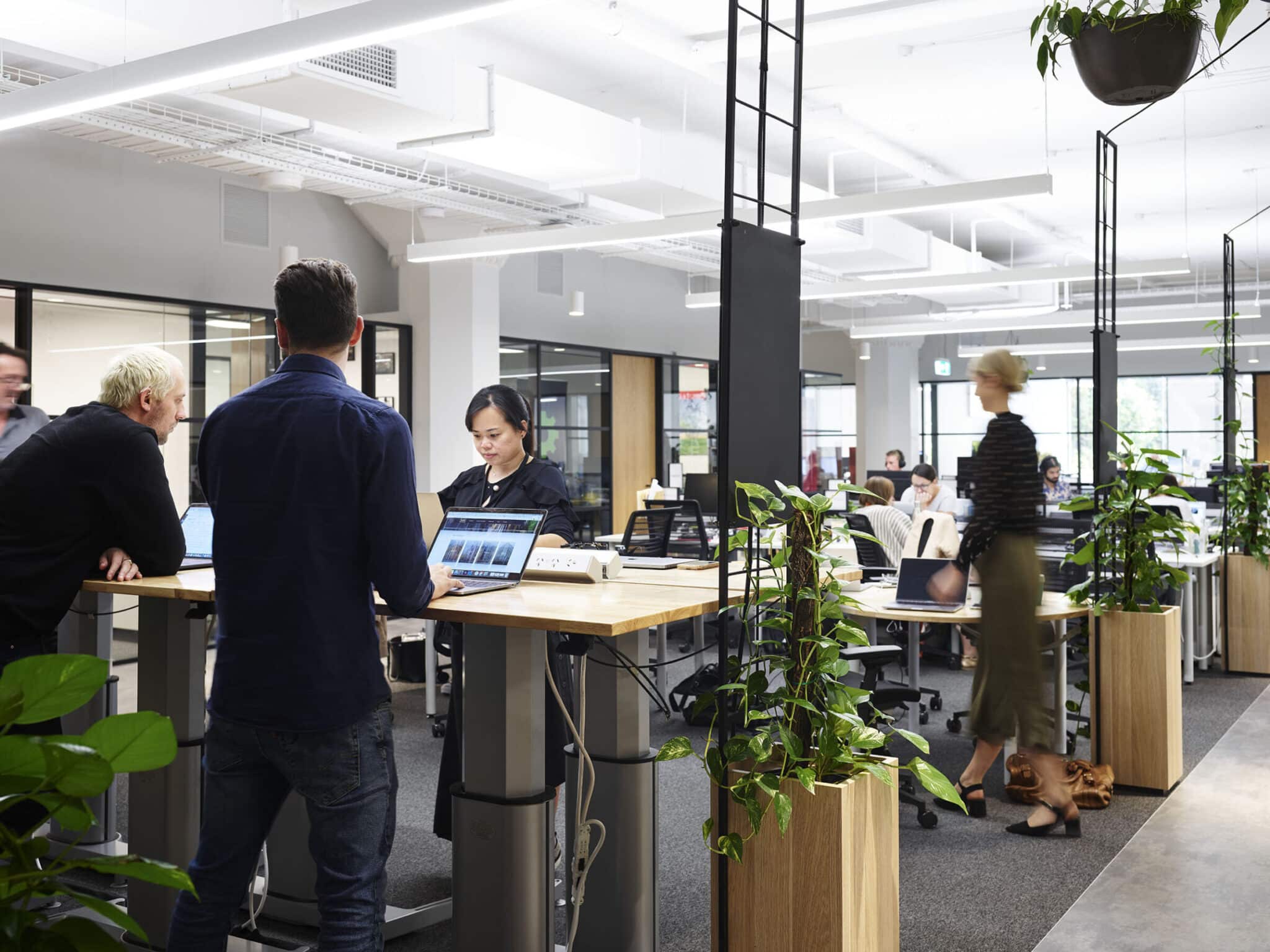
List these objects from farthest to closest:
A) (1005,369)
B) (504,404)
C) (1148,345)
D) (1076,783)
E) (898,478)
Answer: (1148,345), (898,478), (1076,783), (1005,369), (504,404)

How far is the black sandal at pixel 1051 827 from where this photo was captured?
397 centimetres

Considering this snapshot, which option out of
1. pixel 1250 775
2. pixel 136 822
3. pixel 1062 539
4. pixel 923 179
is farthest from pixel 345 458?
pixel 923 179

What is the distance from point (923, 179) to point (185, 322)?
612cm

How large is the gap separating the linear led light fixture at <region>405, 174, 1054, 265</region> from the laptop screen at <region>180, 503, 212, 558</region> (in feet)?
10.7

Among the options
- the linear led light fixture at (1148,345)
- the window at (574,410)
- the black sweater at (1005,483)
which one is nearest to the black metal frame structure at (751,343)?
the black sweater at (1005,483)

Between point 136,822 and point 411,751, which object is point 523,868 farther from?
point 411,751

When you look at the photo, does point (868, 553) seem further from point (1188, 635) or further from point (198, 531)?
point (198, 531)

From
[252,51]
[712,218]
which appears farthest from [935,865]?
[712,218]

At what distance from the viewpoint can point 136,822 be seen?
2.88 meters

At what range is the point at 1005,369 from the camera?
3.83 metres

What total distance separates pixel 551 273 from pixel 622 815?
9574mm

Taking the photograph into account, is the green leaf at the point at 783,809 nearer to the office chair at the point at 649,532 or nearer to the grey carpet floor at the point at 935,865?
the grey carpet floor at the point at 935,865

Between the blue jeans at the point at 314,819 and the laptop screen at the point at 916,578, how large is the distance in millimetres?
3001

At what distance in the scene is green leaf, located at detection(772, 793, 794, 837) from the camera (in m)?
2.13
